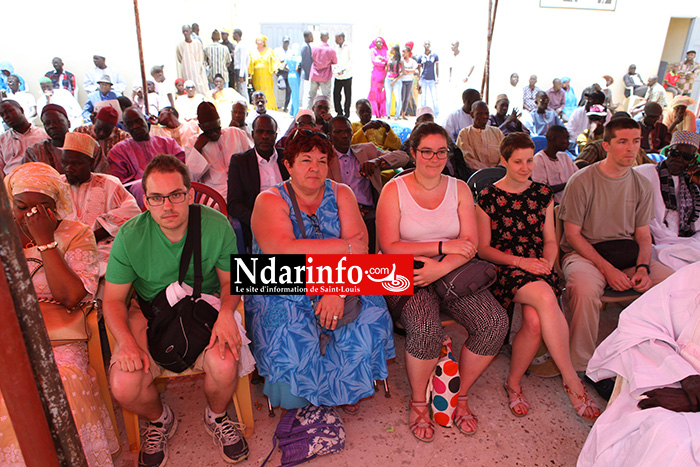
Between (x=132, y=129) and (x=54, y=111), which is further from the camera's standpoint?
(x=132, y=129)

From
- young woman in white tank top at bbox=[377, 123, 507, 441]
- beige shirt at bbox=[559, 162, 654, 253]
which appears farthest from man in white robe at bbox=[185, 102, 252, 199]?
beige shirt at bbox=[559, 162, 654, 253]

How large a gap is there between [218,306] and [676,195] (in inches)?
129

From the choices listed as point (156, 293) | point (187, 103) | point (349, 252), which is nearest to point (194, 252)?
point (156, 293)

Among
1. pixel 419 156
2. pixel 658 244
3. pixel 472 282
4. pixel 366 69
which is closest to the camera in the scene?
pixel 472 282

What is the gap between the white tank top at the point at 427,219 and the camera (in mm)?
2520

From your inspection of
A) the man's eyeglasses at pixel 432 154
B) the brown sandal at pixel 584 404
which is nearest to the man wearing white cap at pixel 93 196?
the man's eyeglasses at pixel 432 154

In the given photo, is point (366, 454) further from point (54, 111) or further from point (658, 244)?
point (54, 111)

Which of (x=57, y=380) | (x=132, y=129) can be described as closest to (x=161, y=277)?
(x=57, y=380)

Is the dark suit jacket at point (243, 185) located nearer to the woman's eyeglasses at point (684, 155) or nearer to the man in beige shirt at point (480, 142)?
the man in beige shirt at point (480, 142)

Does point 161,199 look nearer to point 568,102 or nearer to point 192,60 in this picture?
point 192,60

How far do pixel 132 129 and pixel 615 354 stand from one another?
416cm

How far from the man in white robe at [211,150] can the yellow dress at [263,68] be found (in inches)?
326

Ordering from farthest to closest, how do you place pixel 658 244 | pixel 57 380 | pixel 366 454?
pixel 658 244, pixel 366 454, pixel 57 380

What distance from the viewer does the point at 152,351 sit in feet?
6.68
